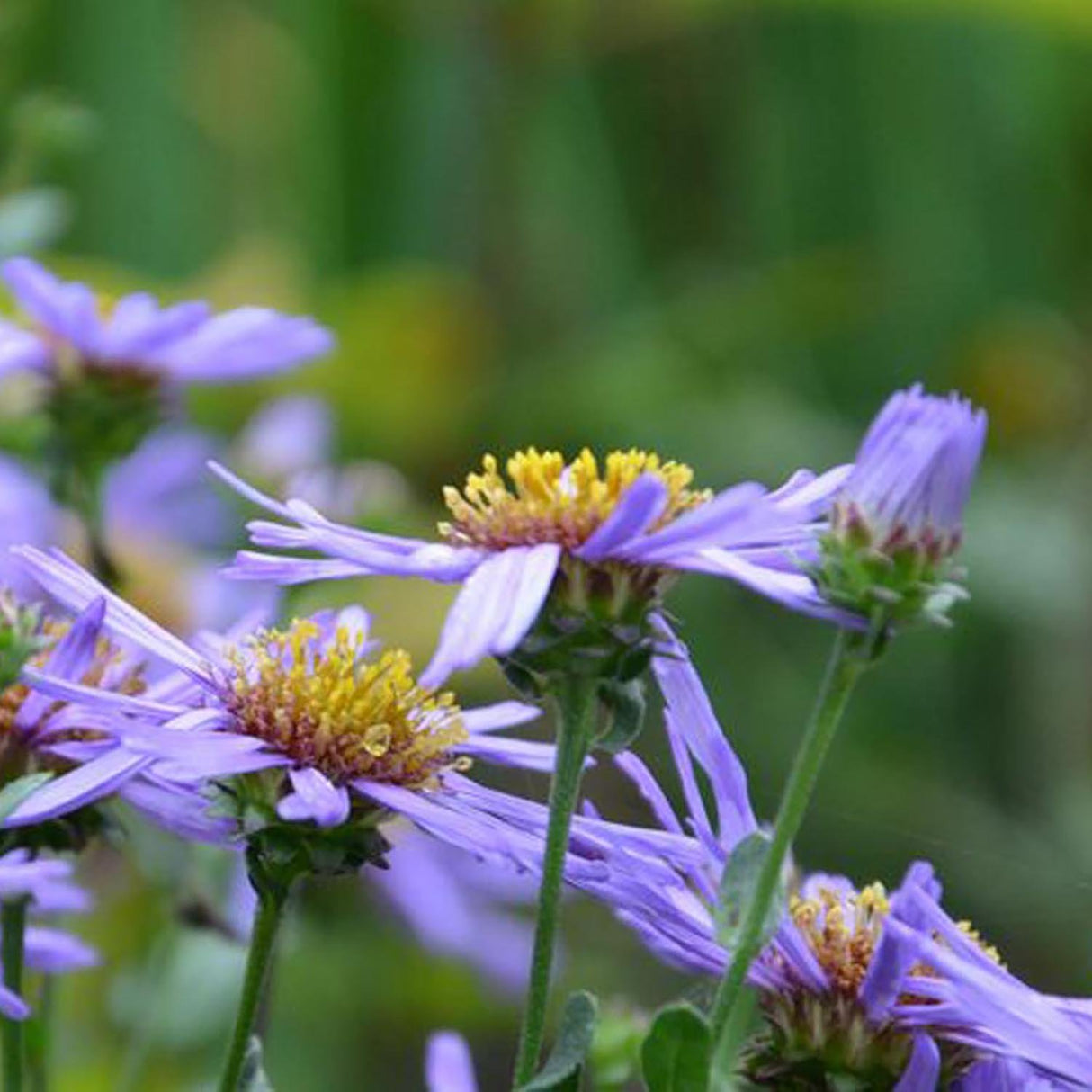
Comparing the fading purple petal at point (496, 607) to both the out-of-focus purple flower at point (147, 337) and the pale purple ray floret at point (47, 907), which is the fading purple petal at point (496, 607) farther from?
the out-of-focus purple flower at point (147, 337)

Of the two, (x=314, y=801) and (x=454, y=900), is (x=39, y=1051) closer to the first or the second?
(x=314, y=801)

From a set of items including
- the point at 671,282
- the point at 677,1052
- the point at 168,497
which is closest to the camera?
the point at 677,1052

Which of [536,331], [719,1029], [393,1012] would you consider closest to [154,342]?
[719,1029]

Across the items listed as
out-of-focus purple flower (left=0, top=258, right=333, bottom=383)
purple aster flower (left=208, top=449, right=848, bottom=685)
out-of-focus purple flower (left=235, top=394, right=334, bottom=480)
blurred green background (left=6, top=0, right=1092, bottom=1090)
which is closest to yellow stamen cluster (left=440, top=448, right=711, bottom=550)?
purple aster flower (left=208, top=449, right=848, bottom=685)

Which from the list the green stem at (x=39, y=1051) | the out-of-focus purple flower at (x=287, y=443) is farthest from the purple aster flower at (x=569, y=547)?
the out-of-focus purple flower at (x=287, y=443)

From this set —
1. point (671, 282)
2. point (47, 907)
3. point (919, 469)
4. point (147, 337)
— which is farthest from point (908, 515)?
point (671, 282)

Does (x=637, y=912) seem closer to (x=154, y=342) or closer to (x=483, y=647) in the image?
(x=483, y=647)
